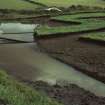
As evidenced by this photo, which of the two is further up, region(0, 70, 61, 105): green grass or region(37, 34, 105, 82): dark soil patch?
region(0, 70, 61, 105): green grass

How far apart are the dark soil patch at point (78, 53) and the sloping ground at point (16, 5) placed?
8.86m

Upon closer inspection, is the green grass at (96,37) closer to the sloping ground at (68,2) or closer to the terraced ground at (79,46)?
the terraced ground at (79,46)

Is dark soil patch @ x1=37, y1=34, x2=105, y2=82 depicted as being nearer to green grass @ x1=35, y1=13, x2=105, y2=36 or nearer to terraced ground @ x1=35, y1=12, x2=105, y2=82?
terraced ground @ x1=35, y1=12, x2=105, y2=82

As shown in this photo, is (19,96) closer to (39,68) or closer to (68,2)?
(39,68)

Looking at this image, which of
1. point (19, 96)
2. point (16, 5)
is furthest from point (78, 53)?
point (16, 5)

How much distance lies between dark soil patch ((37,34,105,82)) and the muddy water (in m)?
0.29

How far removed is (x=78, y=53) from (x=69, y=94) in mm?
4054

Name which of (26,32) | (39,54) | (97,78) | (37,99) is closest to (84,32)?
(26,32)

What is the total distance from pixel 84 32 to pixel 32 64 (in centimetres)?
527

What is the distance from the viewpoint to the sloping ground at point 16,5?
22.9m

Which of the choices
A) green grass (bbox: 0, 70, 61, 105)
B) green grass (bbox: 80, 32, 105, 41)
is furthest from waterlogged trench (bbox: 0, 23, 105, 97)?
green grass (bbox: 80, 32, 105, 41)

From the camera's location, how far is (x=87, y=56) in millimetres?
11352

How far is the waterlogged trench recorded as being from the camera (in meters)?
8.85

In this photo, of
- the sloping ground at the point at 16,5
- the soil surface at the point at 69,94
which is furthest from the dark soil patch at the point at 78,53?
the sloping ground at the point at 16,5
